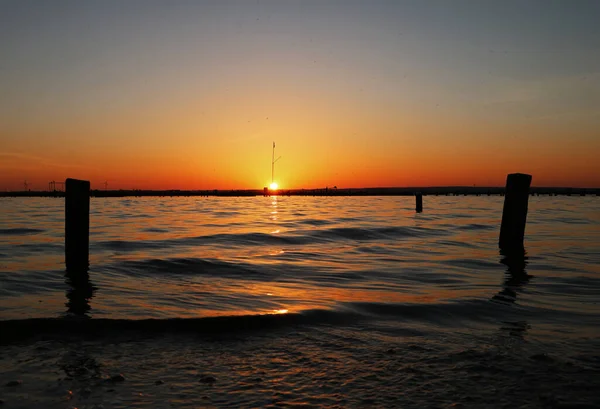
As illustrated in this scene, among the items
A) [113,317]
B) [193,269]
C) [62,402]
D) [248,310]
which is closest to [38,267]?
[193,269]

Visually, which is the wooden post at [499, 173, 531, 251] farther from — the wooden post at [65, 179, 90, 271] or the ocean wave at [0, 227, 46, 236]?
the ocean wave at [0, 227, 46, 236]

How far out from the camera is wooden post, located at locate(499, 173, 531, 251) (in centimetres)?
1603

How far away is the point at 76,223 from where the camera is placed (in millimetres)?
12336

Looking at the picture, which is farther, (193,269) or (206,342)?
(193,269)

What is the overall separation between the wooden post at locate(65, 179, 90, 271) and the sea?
1.47ft

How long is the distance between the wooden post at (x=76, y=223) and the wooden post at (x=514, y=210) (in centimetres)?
1335

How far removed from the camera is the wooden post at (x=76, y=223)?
39.9 feet

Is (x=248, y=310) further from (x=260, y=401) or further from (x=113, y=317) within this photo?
(x=260, y=401)

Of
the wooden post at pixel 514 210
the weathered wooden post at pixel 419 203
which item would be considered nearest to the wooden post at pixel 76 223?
Answer: the wooden post at pixel 514 210

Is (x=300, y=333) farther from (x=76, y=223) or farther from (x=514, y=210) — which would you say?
(x=514, y=210)

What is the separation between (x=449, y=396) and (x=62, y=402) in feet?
12.1

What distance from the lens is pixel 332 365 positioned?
541cm

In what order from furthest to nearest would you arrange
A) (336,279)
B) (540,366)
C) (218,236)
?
(218,236)
(336,279)
(540,366)

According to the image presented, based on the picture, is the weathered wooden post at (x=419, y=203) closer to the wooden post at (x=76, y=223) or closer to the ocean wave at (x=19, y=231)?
the ocean wave at (x=19, y=231)
